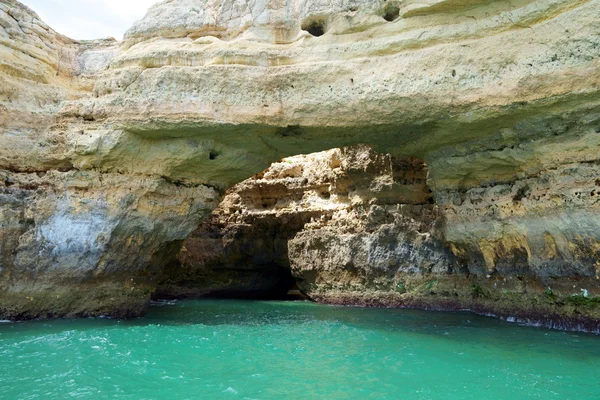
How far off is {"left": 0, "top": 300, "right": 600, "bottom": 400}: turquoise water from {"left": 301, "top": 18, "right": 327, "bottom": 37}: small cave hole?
5810 millimetres

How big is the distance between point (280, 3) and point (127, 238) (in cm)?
560

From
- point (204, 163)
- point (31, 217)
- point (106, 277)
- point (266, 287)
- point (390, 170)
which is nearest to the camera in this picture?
point (31, 217)

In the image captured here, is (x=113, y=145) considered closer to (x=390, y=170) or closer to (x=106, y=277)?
(x=106, y=277)

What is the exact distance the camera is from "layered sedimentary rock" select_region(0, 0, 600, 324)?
25.0 ft

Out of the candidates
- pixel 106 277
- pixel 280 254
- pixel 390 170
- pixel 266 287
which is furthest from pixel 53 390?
pixel 266 287

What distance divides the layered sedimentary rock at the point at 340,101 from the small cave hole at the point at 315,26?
0.03m

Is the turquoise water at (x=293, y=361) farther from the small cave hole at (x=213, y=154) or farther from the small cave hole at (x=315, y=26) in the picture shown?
the small cave hole at (x=315, y=26)

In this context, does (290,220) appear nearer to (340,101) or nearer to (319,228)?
(319,228)

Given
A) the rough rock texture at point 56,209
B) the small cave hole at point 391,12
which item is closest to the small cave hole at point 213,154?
the rough rock texture at point 56,209

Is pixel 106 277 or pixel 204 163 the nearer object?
pixel 106 277

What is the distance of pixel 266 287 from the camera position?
19.5m

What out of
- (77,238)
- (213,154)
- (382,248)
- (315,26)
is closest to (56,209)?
(77,238)

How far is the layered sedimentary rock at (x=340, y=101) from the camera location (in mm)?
7625

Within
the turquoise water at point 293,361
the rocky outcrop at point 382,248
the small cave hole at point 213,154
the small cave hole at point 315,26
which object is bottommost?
the turquoise water at point 293,361
